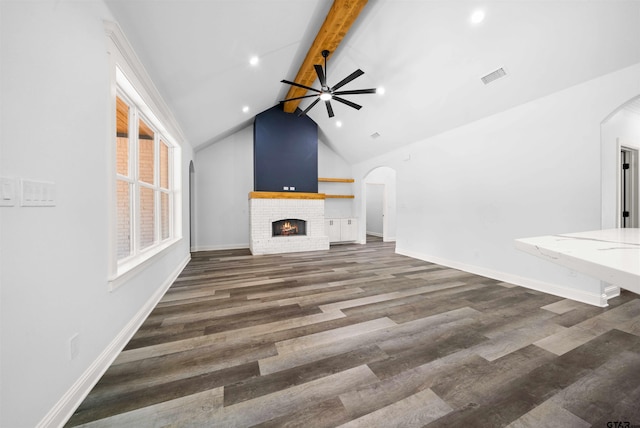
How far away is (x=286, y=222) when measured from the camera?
20.9ft

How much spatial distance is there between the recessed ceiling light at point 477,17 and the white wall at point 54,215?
3.39 meters

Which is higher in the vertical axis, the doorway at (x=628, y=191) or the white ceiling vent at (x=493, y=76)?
the white ceiling vent at (x=493, y=76)

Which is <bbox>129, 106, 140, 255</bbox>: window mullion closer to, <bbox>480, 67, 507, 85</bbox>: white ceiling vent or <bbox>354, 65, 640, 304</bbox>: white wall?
<bbox>480, 67, 507, 85</bbox>: white ceiling vent

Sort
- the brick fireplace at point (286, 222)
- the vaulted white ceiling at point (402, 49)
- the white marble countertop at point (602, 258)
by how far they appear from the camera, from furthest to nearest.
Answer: the brick fireplace at point (286, 222)
the vaulted white ceiling at point (402, 49)
the white marble countertop at point (602, 258)

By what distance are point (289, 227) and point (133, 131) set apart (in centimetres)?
426

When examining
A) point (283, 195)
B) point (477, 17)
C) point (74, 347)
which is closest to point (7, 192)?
point (74, 347)

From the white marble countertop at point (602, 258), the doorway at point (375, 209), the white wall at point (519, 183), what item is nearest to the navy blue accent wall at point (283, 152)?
the white wall at point (519, 183)

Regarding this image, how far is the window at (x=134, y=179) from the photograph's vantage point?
2.27 metres

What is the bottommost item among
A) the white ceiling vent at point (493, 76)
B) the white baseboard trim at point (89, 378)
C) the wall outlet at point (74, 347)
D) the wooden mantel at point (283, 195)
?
the white baseboard trim at point (89, 378)

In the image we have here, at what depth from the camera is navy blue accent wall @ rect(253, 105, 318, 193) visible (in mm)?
6113

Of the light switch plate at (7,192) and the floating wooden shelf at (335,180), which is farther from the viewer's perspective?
the floating wooden shelf at (335,180)

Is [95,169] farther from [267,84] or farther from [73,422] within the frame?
[267,84]

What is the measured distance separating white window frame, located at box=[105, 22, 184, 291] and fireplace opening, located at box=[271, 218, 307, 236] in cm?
270

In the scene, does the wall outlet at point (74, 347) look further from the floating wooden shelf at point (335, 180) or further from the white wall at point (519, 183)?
the floating wooden shelf at point (335, 180)
